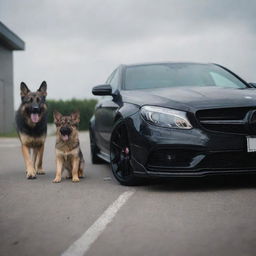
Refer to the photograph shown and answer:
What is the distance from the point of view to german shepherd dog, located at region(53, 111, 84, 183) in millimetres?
8191

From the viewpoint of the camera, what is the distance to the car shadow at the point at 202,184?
702cm

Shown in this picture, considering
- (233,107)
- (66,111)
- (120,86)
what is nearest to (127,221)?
(233,107)

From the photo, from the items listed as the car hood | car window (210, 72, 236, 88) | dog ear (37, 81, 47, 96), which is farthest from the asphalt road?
dog ear (37, 81, 47, 96)

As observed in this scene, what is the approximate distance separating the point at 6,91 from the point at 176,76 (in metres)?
25.4

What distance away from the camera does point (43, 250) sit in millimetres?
4254

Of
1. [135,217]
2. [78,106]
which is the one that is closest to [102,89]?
[135,217]

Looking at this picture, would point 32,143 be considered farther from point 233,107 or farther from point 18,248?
point 18,248

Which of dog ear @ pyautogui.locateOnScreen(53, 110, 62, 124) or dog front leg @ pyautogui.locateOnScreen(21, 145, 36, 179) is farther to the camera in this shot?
dog front leg @ pyautogui.locateOnScreen(21, 145, 36, 179)

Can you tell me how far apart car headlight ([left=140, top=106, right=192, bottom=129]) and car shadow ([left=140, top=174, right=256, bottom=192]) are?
79 centimetres

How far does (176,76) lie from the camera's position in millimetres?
8477

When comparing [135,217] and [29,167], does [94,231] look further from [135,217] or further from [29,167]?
[29,167]

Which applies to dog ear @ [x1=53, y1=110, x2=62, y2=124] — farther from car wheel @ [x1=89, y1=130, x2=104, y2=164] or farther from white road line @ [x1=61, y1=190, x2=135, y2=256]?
car wheel @ [x1=89, y1=130, x2=104, y2=164]

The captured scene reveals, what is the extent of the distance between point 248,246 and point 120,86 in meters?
4.46

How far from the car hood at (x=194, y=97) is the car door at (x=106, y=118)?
2.20ft
